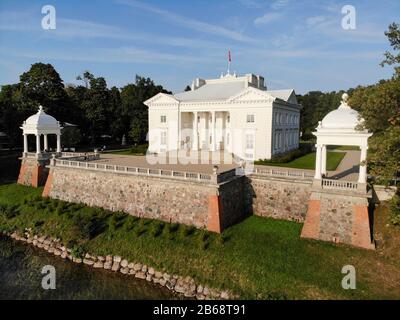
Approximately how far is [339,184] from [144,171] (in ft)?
50.3

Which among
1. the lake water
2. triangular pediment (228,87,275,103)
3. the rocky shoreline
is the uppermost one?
triangular pediment (228,87,275,103)

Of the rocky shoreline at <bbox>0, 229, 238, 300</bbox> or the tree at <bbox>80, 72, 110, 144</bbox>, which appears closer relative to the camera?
the rocky shoreline at <bbox>0, 229, 238, 300</bbox>

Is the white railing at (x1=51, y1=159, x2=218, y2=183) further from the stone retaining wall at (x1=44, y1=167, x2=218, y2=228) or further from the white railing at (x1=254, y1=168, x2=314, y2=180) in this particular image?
the white railing at (x1=254, y1=168, x2=314, y2=180)

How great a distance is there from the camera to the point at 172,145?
45.7 metres

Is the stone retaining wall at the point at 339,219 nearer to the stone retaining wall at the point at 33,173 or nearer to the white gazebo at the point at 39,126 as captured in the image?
the stone retaining wall at the point at 33,173

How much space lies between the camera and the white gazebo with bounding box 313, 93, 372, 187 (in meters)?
20.5

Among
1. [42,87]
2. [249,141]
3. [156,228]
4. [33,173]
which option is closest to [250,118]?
[249,141]

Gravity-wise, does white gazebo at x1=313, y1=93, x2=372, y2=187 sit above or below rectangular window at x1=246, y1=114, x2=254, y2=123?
below

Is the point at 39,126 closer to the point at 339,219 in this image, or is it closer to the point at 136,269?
the point at 136,269

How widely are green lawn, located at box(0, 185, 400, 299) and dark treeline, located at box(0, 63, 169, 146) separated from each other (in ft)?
80.2

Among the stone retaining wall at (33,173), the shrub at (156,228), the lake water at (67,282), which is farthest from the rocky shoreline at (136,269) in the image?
the stone retaining wall at (33,173)

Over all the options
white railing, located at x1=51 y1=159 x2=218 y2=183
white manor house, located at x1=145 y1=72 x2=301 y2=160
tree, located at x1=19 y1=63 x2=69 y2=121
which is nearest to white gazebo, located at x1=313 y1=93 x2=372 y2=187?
white railing, located at x1=51 y1=159 x2=218 y2=183

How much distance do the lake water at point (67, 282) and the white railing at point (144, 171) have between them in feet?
27.1
